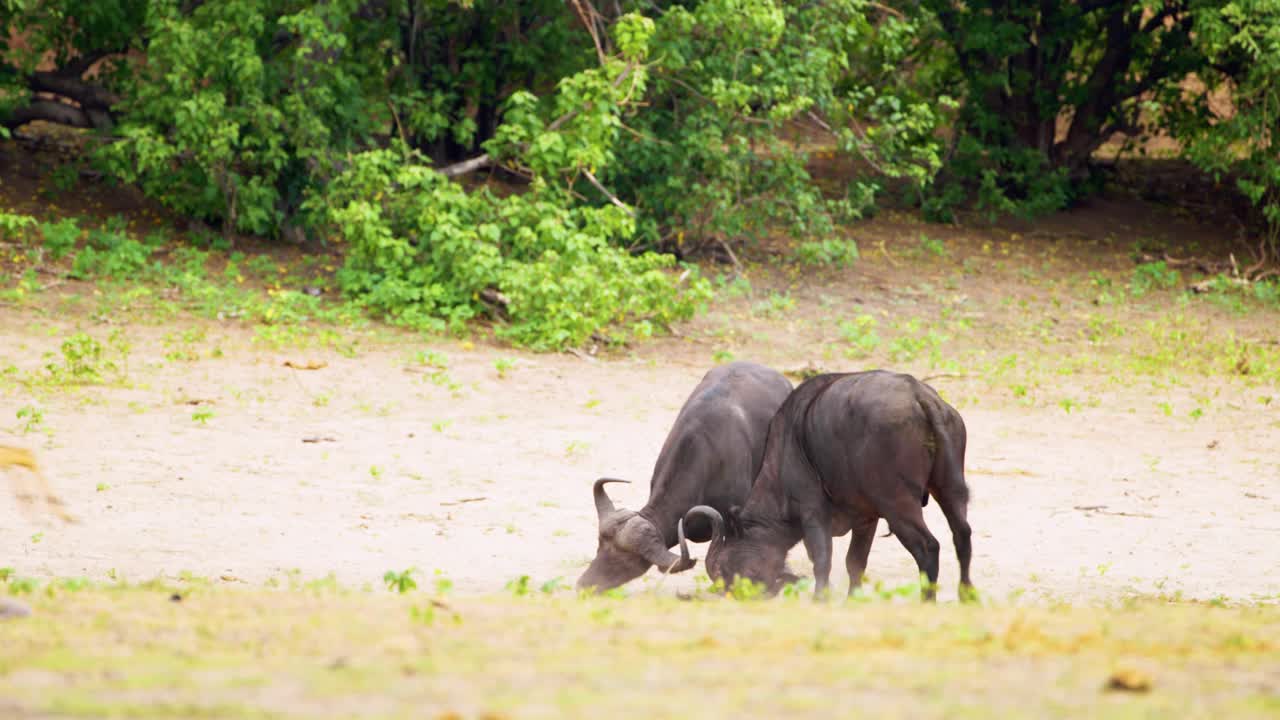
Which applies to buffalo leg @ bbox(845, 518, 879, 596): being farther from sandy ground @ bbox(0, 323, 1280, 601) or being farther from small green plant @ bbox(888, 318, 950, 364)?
small green plant @ bbox(888, 318, 950, 364)

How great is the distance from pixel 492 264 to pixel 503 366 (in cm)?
209

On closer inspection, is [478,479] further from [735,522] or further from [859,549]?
[859,549]

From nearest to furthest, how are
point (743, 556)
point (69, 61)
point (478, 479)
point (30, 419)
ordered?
point (743, 556), point (478, 479), point (30, 419), point (69, 61)

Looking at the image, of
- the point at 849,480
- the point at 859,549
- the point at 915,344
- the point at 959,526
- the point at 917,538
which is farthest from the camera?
the point at 915,344

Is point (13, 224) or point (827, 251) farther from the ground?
point (827, 251)

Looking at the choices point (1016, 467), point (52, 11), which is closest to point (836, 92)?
point (52, 11)

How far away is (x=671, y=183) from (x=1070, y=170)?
A: 8749mm

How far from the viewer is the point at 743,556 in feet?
24.7

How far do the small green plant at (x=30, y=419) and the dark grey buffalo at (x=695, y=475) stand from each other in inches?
182

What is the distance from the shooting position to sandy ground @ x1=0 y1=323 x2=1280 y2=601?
788cm

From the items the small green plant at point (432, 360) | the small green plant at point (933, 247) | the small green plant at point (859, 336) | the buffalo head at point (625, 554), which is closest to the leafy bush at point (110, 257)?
the small green plant at point (432, 360)

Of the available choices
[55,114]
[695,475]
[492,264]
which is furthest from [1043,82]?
[695,475]

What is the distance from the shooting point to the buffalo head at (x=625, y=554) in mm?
7480

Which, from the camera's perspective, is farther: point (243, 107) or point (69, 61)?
point (69, 61)
